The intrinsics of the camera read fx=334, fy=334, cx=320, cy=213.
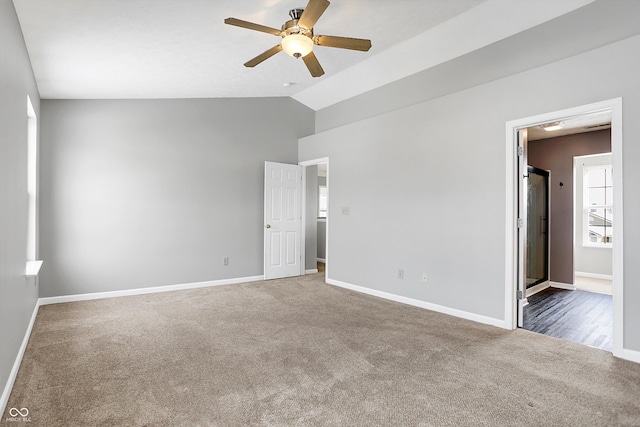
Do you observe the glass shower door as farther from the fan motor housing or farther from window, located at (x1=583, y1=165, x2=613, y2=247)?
the fan motor housing

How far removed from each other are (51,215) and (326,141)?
3994 mm

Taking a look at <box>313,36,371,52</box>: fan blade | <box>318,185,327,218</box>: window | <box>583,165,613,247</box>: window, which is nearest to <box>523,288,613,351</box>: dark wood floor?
<box>583,165,613,247</box>: window

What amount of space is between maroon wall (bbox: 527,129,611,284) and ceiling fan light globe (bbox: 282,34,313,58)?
4.91 metres

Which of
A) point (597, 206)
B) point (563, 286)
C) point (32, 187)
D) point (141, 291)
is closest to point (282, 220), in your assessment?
point (141, 291)

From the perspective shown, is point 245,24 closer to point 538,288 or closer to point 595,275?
point 538,288

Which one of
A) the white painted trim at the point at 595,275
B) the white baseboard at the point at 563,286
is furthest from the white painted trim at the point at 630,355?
the white painted trim at the point at 595,275

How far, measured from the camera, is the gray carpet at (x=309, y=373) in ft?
6.44

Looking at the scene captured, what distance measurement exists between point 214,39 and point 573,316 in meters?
4.97

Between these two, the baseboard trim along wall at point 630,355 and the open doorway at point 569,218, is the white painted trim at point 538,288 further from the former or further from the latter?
the baseboard trim along wall at point 630,355

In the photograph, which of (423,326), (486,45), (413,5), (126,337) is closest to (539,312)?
(423,326)

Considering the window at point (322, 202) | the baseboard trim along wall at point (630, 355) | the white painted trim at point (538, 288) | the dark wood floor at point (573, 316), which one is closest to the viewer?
the baseboard trim along wall at point (630, 355)

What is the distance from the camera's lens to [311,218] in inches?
251

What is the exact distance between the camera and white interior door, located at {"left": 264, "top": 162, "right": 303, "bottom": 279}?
18.7ft

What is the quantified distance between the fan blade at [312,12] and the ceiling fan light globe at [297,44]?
0.10m
